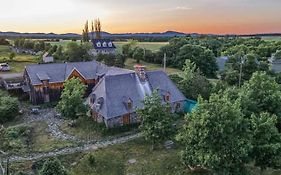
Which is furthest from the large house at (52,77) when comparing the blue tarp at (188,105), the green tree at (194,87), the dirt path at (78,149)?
the dirt path at (78,149)

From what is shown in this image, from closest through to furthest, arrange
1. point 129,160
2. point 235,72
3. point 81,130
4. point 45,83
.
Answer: point 129,160 < point 81,130 < point 45,83 < point 235,72

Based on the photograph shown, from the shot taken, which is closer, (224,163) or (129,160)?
(224,163)

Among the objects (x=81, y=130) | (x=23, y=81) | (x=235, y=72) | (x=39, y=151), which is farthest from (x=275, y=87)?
(x=23, y=81)

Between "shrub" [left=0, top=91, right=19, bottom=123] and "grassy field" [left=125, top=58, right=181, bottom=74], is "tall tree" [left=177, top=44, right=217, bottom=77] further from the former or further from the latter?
"shrub" [left=0, top=91, right=19, bottom=123]

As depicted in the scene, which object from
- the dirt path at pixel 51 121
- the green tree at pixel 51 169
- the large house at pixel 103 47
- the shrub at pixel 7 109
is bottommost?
the dirt path at pixel 51 121

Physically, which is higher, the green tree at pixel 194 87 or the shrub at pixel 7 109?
the green tree at pixel 194 87

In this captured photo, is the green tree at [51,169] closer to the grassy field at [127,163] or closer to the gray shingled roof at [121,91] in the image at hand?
the grassy field at [127,163]

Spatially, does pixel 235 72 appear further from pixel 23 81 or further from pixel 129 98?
pixel 23 81

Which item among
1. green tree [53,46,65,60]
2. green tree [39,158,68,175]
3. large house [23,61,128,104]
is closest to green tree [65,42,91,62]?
green tree [53,46,65,60]
